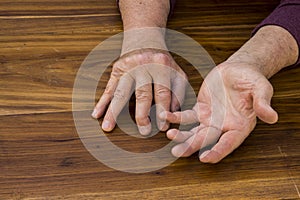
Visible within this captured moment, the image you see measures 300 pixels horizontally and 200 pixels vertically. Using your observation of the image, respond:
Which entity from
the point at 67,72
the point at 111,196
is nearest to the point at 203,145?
the point at 111,196

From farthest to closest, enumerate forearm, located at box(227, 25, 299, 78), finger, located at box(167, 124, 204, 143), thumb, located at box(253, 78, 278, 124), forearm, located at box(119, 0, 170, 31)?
1. forearm, located at box(119, 0, 170, 31)
2. forearm, located at box(227, 25, 299, 78)
3. finger, located at box(167, 124, 204, 143)
4. thumb, located at box(253, 78, 278, 124)

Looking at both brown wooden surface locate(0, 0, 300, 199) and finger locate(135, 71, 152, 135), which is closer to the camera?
brown wooden surface locate(0, 0, 300, 199)

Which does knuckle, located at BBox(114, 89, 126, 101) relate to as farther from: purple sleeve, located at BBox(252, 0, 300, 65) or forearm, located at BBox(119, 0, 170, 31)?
purple sleeve, located at BBox(252, 0, 300, 65)

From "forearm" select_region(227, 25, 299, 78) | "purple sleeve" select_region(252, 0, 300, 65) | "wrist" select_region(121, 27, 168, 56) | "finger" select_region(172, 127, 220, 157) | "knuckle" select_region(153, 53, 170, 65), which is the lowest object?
"finger" select_region(172, 127, 220, 157)

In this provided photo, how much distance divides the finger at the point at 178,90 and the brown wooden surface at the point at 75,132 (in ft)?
0.12

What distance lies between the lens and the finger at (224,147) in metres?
1.04

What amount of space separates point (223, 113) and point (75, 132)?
30 centimetres

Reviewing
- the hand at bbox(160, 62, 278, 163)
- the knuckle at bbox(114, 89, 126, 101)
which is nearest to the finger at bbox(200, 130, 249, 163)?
the hand at bbox(160, 62, 278, 163)

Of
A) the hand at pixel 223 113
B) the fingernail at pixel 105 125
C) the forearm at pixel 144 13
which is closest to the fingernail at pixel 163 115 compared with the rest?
the hand at pixel 223 113

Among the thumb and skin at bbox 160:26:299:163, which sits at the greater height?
the thumb

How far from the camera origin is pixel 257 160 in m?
1.07

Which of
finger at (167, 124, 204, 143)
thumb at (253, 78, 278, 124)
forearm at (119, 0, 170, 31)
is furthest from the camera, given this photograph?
forearm at (119, 0, 170, 31)

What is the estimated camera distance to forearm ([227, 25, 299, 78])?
1.17 m

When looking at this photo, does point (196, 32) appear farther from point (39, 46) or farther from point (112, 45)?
point (39, 46)
